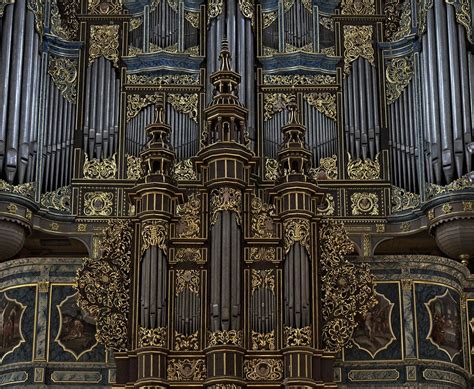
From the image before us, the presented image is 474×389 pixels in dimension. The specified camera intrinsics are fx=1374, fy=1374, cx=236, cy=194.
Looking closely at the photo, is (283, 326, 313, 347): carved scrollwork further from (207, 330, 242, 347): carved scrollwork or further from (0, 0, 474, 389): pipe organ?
(207, 330, 242, 347): carved scrollwork

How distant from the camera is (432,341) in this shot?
2444cm

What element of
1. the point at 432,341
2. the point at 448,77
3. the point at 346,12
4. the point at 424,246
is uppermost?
the point at 346,12

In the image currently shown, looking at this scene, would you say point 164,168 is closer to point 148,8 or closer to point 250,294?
point 250,294

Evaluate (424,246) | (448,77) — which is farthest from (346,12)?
(424,246)

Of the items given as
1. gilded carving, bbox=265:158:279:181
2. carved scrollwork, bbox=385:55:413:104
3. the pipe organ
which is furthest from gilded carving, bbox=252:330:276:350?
carved scrollwork, bbox=385:55:413:104

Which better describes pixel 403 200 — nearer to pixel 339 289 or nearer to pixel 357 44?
pixel 357 44

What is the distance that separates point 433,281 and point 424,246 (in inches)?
126

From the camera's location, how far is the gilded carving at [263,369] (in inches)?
834

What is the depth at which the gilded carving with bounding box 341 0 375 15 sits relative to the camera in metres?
29.6

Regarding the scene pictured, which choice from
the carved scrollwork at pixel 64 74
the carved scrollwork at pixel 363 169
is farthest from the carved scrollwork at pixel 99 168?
the carved scrollwork at pixel 363 169

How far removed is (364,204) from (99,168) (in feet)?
17.8

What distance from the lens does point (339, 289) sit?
22.0m

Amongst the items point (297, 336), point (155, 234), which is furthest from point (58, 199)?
point (297, 336)

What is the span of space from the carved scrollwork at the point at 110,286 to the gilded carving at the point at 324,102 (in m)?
7.49
